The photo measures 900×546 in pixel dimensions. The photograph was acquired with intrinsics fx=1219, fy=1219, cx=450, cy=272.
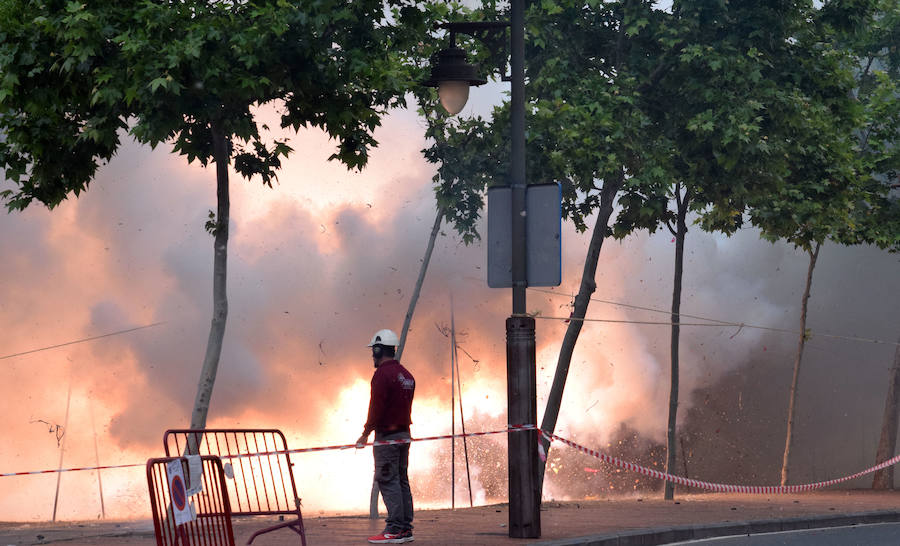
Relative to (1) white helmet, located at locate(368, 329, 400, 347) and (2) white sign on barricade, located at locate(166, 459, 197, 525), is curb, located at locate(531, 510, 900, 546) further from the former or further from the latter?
(2) white sign on barricade, located at locate(166, 459, 197, 525)

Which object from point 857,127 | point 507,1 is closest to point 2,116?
point 507,1

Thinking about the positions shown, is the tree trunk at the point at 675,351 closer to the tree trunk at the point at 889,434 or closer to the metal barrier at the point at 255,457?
the tree trunk at the point at 889,434

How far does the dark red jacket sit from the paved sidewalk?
1090 mm

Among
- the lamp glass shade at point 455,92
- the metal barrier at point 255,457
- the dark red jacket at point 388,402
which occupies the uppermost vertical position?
A: the lamp glass shade at point 455,92

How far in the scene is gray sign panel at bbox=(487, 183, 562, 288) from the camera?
1096 centimetres

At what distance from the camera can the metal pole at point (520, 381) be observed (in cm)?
1088

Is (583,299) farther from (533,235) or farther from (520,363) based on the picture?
(520,363)

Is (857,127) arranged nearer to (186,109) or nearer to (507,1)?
(507,1)

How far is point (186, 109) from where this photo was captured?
12234 mm

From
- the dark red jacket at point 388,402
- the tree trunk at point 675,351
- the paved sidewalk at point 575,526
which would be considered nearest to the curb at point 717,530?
the paved sidewalk at point 575,526

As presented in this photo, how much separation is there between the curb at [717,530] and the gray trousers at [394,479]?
1.23 meters

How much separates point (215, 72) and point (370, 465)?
2532 cm

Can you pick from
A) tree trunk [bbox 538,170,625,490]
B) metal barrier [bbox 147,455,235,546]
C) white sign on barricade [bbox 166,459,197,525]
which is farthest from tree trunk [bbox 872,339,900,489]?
white sign on barricade [bbox 166,459,197,525]

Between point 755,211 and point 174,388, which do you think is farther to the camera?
point 174,388
